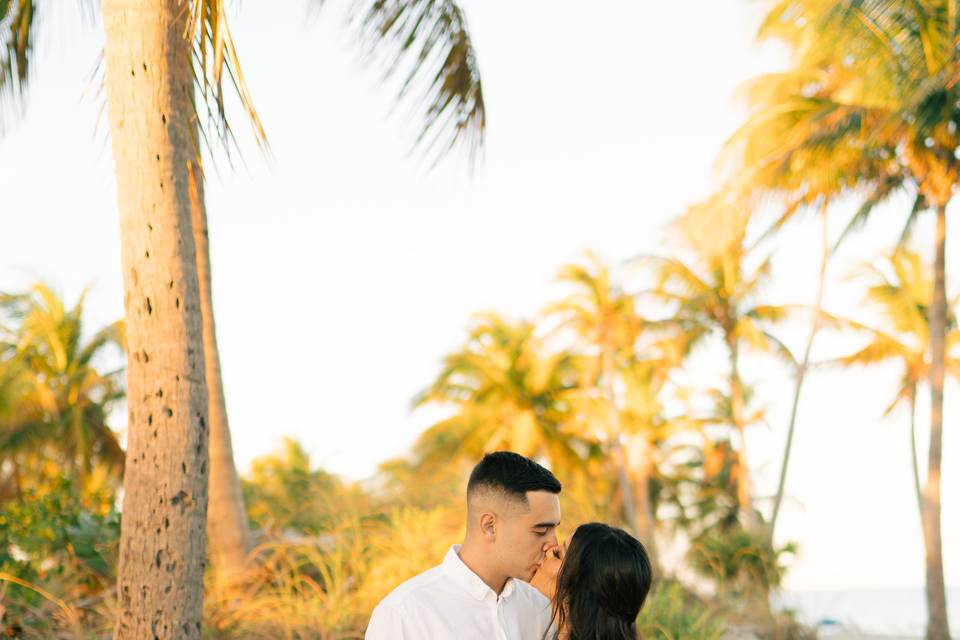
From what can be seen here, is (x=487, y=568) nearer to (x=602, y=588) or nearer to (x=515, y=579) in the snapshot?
(x=515, y=579)

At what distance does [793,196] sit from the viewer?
20.4 metres

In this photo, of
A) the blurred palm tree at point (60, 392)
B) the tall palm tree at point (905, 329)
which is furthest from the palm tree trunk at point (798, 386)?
the blurred palm tree at point (60, 392)

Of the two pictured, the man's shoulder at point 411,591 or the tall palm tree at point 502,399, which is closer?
the man's shoulder at point 411,591

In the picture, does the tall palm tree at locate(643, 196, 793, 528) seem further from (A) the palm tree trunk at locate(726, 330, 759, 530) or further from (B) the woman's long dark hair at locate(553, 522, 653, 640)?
(B) the woman's long dark hair at locate(553, 522, 653, 640)

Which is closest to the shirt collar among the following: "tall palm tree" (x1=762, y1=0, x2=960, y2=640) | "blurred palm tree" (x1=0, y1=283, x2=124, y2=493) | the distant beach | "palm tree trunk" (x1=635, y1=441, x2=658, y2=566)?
the distant beach

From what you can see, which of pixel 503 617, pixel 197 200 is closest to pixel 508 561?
pixel 503 617

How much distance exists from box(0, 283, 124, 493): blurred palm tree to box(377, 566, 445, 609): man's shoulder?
78.1ft

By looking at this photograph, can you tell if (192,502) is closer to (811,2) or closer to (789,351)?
(811,2)

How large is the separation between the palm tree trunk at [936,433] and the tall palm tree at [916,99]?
20 mm

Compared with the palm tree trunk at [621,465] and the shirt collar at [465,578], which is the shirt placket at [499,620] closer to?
the shirt collar at [465,578]

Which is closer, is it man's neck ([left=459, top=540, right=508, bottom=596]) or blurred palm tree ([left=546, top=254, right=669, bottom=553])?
man's neck ([left=459, top=540, right=508, bottom=596])

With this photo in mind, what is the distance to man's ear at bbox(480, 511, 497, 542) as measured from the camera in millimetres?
2951

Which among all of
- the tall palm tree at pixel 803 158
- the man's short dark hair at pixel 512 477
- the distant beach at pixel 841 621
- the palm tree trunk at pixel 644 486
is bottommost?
the distant beach at pixel 841 621

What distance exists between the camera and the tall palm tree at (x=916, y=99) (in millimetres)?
15812
